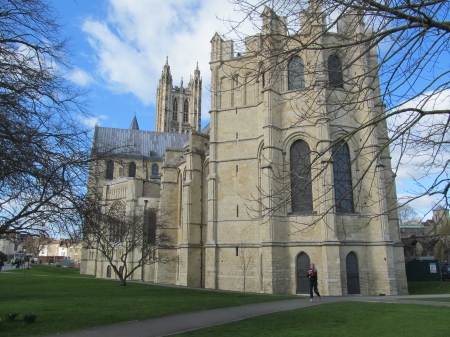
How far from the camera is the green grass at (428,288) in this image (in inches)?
907

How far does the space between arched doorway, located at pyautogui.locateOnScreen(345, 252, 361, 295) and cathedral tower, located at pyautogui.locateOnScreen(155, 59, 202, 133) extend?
61.5 metres

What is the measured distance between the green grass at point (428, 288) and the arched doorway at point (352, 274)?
13.0ft

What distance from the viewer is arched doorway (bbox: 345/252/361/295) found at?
21922 millimetres

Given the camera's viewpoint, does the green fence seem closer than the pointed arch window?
No

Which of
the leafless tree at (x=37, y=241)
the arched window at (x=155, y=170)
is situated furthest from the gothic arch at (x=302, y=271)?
the arched window at (x=155, y=170)

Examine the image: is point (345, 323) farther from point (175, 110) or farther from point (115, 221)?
point (175, 110)

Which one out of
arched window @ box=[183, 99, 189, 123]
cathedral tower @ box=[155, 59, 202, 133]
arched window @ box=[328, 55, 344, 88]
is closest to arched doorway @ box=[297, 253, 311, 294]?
arched window @ box=[328, 55, 344, 88]

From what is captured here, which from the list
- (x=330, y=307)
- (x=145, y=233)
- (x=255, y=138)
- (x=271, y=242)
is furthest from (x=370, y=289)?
(x=145, y=233)

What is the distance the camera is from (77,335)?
932 centimetres

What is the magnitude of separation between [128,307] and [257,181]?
13279 millimetres

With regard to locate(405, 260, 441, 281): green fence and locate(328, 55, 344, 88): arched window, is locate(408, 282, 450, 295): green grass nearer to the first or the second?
locate(405, 260, 441, 281): green fence

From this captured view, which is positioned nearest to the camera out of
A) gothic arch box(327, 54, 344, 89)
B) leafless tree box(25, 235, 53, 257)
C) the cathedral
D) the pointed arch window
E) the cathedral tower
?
gothic arch box(327, 54, 344, 89)

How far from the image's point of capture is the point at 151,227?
117ft

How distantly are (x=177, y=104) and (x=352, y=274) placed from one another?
66.9m
